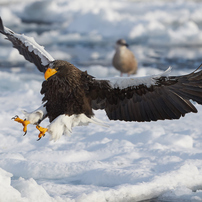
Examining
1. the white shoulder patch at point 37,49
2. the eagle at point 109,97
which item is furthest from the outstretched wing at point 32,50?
the eagle at point 109,97

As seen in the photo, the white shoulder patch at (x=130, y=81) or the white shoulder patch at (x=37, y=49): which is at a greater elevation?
the white shoulder patch at (x=37, y=49)

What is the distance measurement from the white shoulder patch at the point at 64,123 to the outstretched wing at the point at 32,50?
2.56ft

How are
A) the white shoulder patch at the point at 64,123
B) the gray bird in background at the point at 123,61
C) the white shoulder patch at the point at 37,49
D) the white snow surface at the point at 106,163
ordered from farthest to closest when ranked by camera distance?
1. the gray bird in background at the point at 123,61
2. the white shoulder patch at the point at 37,49
3. the white shoulder patch at the point at 64,123
4. the white snow surface at the point at 106,163

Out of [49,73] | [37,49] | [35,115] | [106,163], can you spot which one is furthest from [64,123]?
[37,49]

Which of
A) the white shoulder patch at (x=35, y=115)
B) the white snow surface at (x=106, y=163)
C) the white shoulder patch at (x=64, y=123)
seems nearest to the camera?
the white snow surface at (x=106, y=163)

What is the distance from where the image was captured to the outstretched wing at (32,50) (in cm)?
441

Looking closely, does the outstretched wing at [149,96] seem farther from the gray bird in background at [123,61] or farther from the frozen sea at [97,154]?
the gray bird in background at [123,61]

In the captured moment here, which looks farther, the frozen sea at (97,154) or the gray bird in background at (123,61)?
the gray bird in background at (123,61)

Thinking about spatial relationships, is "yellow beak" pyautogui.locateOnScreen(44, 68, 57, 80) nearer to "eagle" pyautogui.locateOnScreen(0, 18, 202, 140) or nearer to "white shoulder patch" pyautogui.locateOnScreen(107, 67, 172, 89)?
"eagle" pyautogui.locateOnScreen(0, 18, 202, 140)

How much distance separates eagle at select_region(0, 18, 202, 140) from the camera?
3684 mm

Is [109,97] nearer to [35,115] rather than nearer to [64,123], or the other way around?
[64,123]

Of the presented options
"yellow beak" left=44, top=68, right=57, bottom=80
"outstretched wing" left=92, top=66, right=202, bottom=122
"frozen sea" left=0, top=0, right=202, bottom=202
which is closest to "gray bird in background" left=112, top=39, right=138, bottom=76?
"frozen sea" left=0, top=0, right=202, bottom=202

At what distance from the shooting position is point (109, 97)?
397 centimetres

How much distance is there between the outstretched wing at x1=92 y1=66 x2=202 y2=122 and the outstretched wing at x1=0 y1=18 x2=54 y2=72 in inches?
30.7
